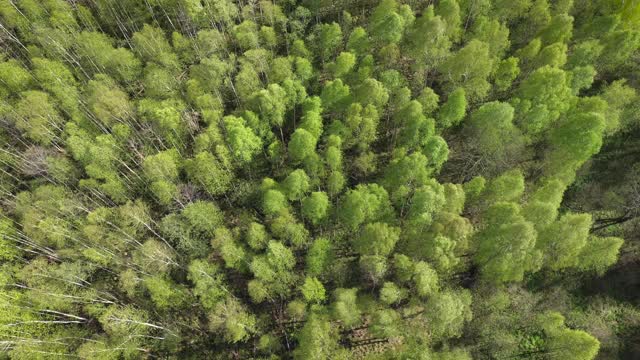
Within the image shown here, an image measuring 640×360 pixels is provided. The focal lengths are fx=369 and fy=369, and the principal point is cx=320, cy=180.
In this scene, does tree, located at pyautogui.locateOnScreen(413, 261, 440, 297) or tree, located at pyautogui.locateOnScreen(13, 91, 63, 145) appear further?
tree, located at pyautogui.locateOnScreen(13, 91, 63, 145)

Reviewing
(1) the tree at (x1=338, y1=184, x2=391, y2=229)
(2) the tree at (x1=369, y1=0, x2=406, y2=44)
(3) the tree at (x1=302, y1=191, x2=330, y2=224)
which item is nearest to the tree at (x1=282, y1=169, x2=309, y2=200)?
(3) the tree at (x1=302, y1=191, x2=330, y2=224)

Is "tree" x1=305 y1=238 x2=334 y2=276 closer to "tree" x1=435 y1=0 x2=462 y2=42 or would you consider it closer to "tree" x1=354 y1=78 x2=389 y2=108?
"tree" x1=354 y1=78 x2=389 y2=108

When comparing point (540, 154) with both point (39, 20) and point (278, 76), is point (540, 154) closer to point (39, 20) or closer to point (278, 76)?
point (278, 76)

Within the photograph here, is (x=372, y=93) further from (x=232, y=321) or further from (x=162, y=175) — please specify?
(x=232, y=321)

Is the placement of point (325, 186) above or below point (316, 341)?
above

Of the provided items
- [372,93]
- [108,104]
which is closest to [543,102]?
[372,93]

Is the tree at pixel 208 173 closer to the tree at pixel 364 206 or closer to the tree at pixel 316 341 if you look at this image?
the tree at pixel 364 206

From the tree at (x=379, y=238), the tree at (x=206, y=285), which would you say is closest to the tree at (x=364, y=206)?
the tree at (x=379, y=238)

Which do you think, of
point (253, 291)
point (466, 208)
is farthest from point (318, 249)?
point (466, 208)

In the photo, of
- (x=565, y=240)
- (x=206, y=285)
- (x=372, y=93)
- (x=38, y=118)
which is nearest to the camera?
(x=565, y=240)
